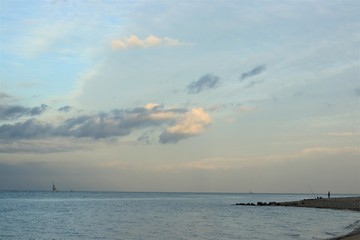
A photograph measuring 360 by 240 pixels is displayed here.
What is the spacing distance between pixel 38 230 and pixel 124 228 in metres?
9.43

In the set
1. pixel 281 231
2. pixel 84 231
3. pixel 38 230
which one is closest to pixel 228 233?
pixel 281 231

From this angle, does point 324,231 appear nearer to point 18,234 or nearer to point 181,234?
point 181,234

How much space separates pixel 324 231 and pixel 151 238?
1820 centimetres

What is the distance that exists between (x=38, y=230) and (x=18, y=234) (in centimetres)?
405

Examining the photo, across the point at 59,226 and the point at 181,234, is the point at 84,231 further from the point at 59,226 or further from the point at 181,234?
the point at 181,234

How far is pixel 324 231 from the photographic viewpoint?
151 ft

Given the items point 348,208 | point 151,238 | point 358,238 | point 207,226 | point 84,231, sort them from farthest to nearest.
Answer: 1. point 348,208
2. point 207,226
3. point 84,231
4. point 151,238
5. point 358,238

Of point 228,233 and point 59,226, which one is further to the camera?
point 59,226

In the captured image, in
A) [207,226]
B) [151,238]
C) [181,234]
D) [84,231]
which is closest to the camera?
[151,238]

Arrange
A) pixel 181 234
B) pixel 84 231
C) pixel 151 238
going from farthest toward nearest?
pixel 84 231 < pixel 181 234 < pixel 151 238

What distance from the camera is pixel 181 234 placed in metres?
44.1

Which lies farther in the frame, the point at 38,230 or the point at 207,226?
the point at 207,226

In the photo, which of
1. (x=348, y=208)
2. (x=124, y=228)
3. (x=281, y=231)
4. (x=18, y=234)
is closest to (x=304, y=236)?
(x=281, y=231)

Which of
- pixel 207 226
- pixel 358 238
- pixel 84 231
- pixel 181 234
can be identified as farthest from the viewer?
pixel 207 226
